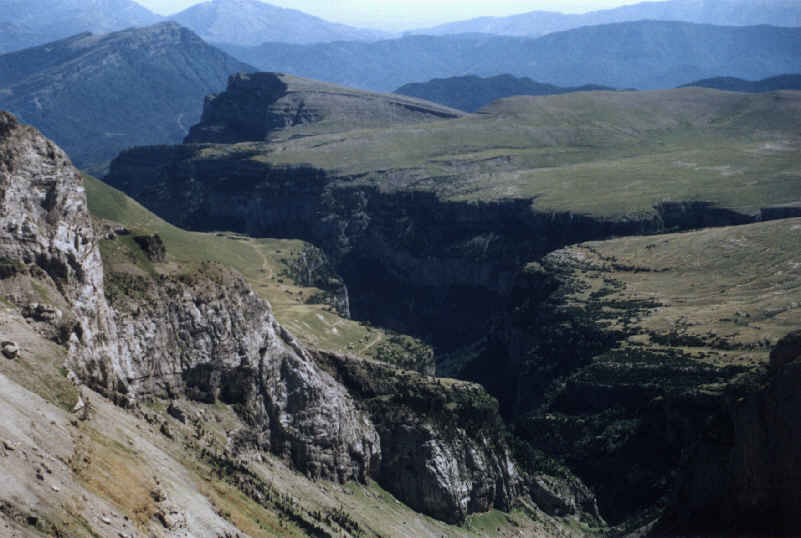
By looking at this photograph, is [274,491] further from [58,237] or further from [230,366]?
[58,237]

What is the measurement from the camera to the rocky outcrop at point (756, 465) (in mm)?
83188

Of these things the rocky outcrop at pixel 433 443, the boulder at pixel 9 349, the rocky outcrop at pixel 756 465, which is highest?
the boulder at pixel 9 349

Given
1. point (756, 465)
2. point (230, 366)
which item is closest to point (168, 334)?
point (230, 366)

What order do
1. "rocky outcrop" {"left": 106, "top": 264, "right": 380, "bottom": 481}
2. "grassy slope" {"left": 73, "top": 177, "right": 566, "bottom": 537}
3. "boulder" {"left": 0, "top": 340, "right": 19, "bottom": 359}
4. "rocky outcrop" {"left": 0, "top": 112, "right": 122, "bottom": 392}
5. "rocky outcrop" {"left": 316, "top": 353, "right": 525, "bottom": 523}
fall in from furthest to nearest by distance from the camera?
"rocky outcrop" {"left": 316, "top": 353, "right": 525, "bottom": 523}, "rocky outcrop" {"left": 106, "top": 264, "right": 380, "bottom": 481}, "rocky outcrop" {"left": 0, "top": 112, "right": 122, "bottom": 392}, "grassy slope" {"left": 73, "top": 177, "right": 566, "bottom": 537}, "boulder" {"left": 0, "top": 340, "right": 19, "bottom": 359}

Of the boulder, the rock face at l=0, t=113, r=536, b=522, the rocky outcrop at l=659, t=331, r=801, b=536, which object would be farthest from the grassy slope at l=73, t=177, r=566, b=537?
the rocky outcrop at l=659, t=331, r=801, b=536

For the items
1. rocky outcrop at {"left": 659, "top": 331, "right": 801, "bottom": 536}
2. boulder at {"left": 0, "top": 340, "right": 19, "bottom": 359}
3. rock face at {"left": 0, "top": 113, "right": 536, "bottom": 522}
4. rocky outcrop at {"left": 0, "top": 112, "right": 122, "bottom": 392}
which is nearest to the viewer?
boulder at {"left": 0, "top": 340, "right": 19, "bottom": 359}

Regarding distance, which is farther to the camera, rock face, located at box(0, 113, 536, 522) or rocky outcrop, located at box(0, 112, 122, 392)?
rock face, located at box(0, 113, 536, 522)

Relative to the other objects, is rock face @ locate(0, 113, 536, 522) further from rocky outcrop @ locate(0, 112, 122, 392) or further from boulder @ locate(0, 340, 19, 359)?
boulder @ locate(0, 340, 19, 359)

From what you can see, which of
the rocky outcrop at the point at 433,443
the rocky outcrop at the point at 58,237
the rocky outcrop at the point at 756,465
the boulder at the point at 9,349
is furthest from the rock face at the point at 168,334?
the rocky outcrop at the point at 756,465

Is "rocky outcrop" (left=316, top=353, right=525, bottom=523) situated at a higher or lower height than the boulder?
lower

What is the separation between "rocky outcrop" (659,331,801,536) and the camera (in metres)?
83.2

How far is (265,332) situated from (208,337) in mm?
8645

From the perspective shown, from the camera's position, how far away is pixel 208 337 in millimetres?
104562

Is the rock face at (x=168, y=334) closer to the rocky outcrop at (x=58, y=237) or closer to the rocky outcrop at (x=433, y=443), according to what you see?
the rocky outcrop at (x=58, y=237)
